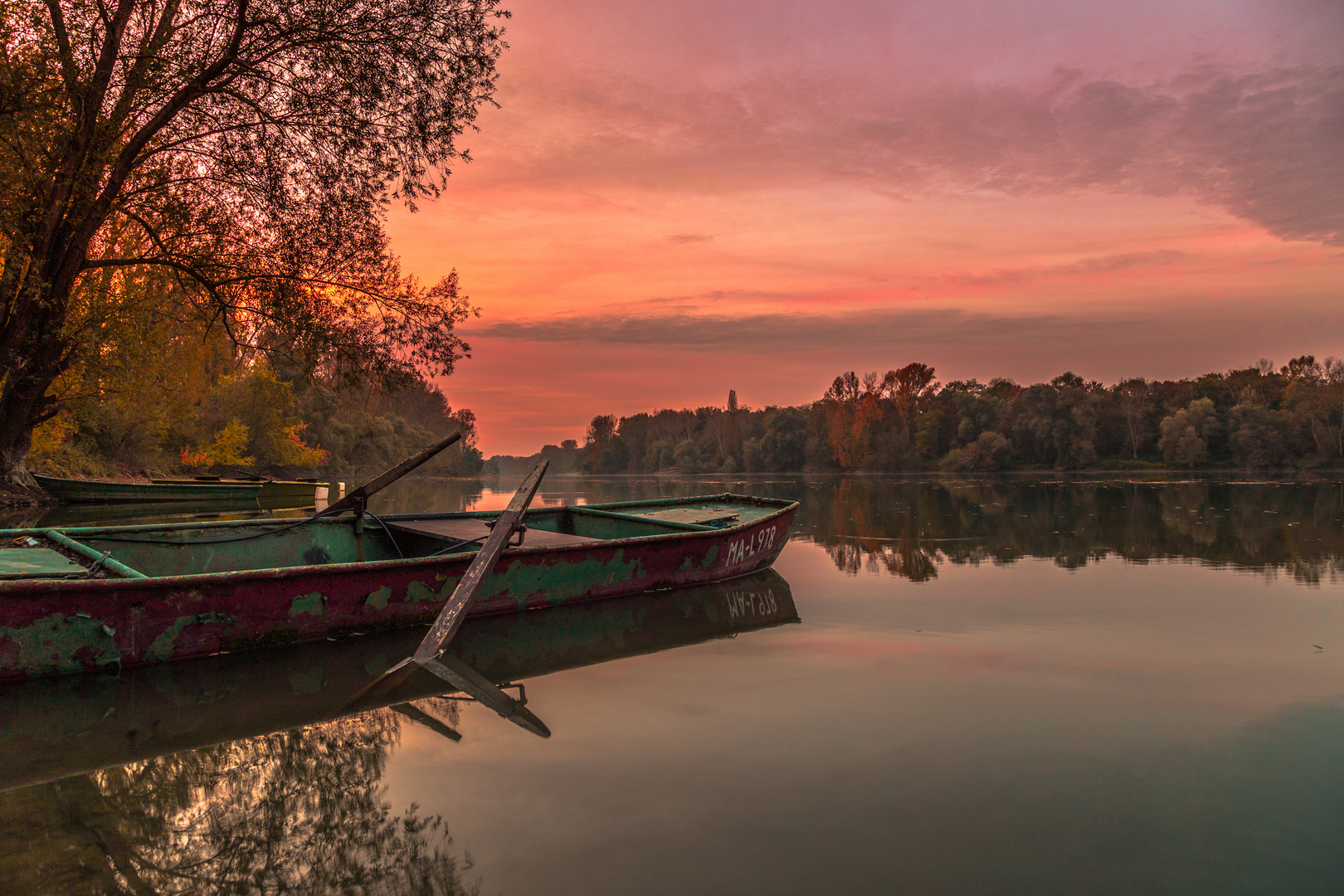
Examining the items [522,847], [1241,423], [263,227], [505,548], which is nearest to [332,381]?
[263,227]

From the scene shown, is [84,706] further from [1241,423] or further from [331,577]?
[1241,423]

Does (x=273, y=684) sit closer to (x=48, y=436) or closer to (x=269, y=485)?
(x=269, y=485)

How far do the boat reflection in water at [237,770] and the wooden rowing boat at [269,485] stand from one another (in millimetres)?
17717

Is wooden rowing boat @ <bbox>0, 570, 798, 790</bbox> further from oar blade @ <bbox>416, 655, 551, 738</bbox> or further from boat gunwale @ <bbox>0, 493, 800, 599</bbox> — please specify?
boat gunwale @ <bbox>0, 493, 800, 599</bbox>

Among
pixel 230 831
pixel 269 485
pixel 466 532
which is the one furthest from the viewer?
pixel 269 485

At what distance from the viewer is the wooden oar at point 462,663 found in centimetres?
462

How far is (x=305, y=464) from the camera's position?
142 ft

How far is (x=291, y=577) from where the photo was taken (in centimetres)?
555

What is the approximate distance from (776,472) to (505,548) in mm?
82389

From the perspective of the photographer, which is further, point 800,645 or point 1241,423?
point 1241,423

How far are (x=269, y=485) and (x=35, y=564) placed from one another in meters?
17.5

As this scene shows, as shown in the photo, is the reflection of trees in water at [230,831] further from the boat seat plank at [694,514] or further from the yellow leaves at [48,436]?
the yellow leaves at [48,436]

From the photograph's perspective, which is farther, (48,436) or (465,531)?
(48,436)

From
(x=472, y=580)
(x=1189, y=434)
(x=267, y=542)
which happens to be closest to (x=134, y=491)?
(x=267, y=542)
